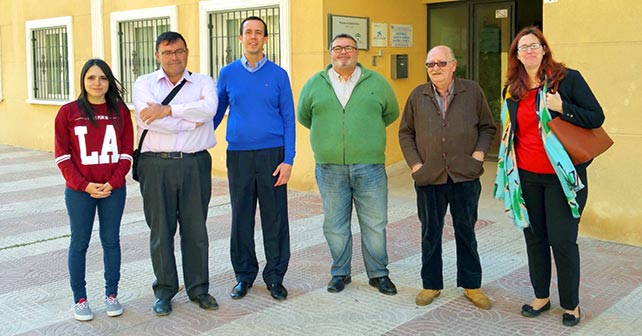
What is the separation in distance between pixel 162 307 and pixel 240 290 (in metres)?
0.61

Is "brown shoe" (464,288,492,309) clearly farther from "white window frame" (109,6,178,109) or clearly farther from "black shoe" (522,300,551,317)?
"white window frame" (109,6,178,109)

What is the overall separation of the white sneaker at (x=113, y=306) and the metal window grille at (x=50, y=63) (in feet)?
33.7

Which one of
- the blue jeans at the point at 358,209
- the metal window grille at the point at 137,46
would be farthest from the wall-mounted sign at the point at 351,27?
the blue jeans at the point at 358,209

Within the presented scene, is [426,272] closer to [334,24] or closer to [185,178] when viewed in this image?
[185,178]

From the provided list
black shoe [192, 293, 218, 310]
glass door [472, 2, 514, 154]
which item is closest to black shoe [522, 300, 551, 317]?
black shoe [192, 293, 218, 310]

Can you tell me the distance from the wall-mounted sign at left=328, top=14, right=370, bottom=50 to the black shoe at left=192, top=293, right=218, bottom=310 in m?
5.12

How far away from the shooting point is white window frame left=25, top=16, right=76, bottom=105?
44.3 feet

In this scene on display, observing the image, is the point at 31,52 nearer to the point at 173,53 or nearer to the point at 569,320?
the point at 173,53

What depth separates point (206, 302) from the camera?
16.0ft

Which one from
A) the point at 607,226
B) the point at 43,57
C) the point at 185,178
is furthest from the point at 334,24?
the point at 43,57

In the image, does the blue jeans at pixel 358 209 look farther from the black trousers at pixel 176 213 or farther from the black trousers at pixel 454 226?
the black trousers at pixel 176 213

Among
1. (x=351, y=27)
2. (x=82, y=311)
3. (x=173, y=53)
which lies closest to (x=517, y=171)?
(x=173, y=53)

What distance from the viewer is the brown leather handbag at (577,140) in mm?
4266

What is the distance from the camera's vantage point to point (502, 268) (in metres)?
5.76
